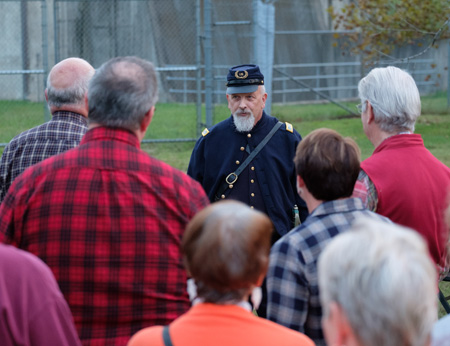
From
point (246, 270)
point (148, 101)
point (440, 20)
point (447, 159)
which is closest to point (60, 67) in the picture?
point (148, 101)

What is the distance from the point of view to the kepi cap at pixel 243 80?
17.0 feet

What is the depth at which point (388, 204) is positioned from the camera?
3.81 meters

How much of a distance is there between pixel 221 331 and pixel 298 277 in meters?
0.78

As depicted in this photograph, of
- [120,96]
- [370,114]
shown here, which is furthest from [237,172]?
[120,96]

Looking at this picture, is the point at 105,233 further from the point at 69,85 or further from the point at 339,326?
the point at 69,85

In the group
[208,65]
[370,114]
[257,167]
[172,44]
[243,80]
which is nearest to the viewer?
[370,114]

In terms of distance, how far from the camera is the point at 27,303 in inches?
90.4

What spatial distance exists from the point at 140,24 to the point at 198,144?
16.7 m

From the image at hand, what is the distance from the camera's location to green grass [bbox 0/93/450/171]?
46.8ft

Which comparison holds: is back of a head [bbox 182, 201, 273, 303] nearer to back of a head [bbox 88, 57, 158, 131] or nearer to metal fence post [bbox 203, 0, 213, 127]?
back of a head [bbox 88, 57, 158, 131]

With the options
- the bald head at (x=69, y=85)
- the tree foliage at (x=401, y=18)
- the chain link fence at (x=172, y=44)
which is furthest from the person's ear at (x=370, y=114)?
the chain link fence at (x=172, y=44)

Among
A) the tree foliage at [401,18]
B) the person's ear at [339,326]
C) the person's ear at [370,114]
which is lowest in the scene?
the person's ear at [339,326]

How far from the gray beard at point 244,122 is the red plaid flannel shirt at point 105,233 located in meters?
2.12

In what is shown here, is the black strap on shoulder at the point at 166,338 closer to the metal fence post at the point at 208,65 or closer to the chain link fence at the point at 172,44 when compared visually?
the metal fence post at the point at 208,65
